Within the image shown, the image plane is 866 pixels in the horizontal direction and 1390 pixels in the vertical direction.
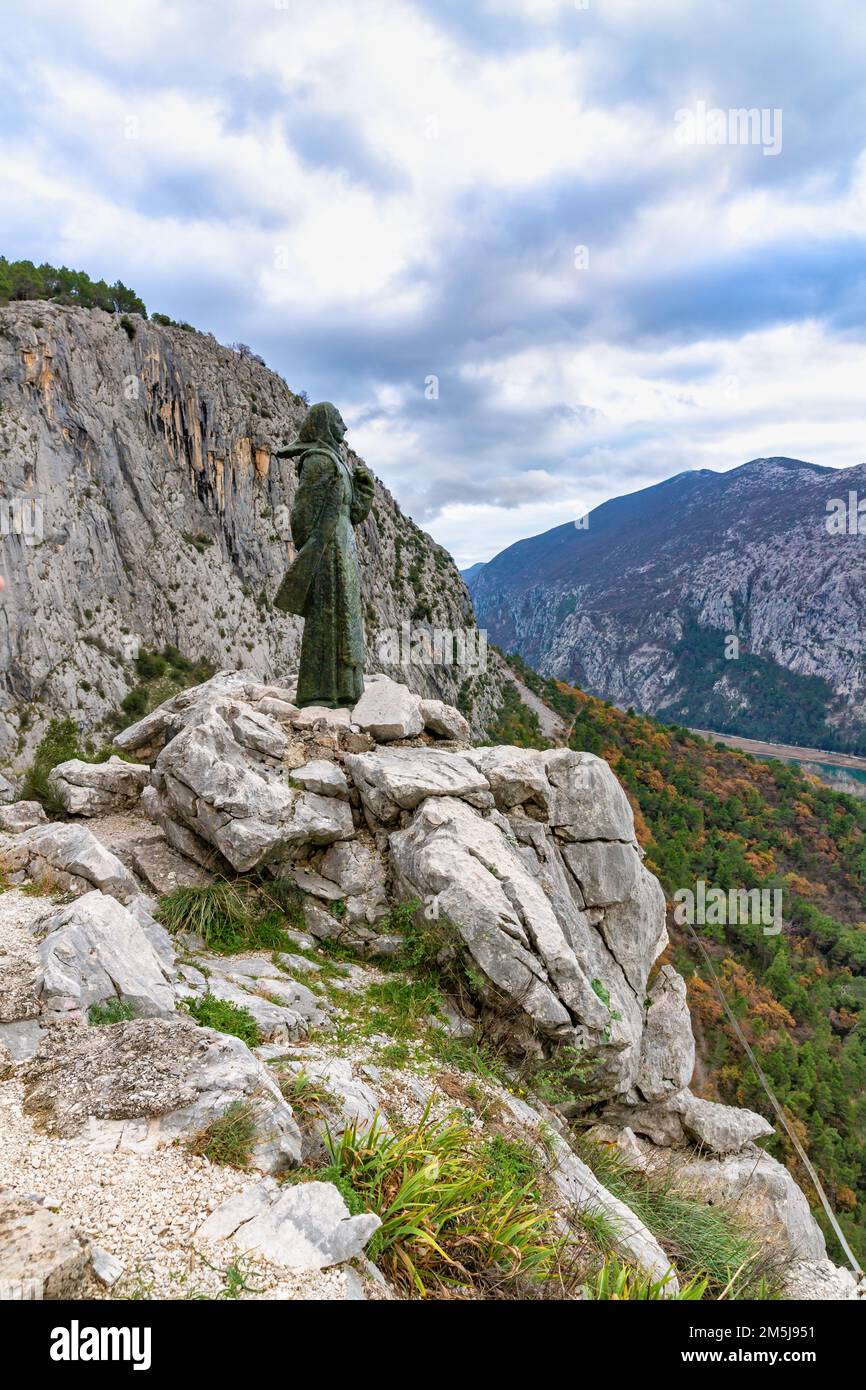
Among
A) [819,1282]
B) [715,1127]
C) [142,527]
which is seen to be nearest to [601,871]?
[715,1127]

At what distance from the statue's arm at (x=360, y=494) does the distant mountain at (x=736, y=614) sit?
3596 inches

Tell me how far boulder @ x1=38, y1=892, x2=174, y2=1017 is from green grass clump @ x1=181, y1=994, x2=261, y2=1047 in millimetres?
182

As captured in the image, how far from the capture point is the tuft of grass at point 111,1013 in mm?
4129

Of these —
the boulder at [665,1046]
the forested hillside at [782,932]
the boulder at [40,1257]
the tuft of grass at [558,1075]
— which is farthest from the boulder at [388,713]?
the forested hillside at [782,932]

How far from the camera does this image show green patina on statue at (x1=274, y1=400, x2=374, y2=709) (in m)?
8.51

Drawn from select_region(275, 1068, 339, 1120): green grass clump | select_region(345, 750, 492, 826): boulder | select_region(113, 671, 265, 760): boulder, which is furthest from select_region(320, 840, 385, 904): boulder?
select_region(113, 671, 265, 760): boulder

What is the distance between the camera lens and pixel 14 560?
4472 centimetres

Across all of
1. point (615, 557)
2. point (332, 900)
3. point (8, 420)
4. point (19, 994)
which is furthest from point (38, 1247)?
point (615, 557)

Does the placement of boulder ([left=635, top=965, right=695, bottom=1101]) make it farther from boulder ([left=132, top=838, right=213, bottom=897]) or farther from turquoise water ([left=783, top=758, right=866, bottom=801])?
turquoise water ([left=783, top=758, right=866, bottom=801])

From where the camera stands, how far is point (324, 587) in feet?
27.9

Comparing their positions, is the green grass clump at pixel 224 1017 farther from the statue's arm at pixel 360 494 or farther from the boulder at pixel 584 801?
the statue's arm at pixel 360 494

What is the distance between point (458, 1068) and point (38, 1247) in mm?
3422

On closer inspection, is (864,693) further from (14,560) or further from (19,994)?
(19,994)

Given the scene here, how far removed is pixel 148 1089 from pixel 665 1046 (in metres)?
6.73
